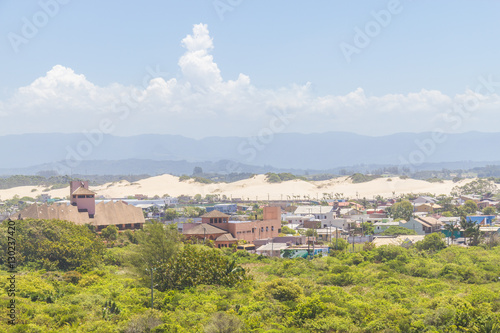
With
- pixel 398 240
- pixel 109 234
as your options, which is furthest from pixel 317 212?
pixel 109 234

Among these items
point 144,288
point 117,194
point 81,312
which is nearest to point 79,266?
point 144,288

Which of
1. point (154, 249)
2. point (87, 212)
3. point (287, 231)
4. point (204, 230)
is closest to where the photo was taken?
point (154, 249)

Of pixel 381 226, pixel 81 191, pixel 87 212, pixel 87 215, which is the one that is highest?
pixel 81 191

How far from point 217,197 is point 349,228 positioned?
88.2m

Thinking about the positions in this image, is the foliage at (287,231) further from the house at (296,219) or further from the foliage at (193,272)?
the foliage at (193,272)

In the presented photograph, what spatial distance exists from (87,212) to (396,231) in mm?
38819

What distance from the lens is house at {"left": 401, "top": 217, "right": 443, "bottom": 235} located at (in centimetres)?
7556

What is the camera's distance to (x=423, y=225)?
7619 centimetres

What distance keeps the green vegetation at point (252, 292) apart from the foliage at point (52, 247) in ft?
0.60

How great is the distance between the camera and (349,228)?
82.9 metres

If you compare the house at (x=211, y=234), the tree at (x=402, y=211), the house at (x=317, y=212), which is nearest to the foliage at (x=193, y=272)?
the house at (x=211, y=234)

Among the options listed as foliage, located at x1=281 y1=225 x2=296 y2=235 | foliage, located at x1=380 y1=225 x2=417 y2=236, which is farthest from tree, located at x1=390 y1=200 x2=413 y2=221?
foliage, located at x1=281 y1=225 x2=296 y2=235

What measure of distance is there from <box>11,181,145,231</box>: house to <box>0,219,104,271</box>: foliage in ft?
36.8

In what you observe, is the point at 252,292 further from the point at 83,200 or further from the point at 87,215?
the point at 83,200
